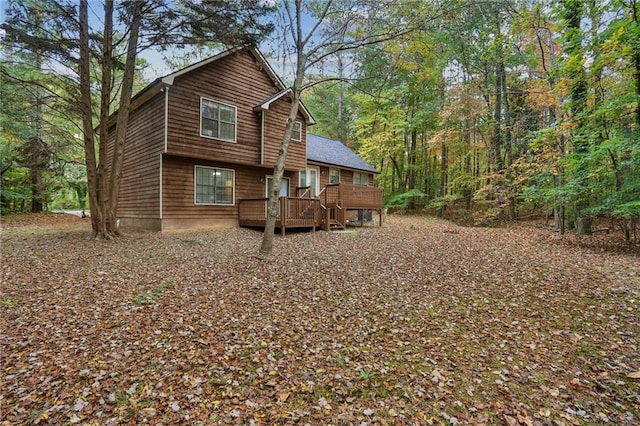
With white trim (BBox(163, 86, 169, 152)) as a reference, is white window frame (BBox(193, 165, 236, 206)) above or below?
below

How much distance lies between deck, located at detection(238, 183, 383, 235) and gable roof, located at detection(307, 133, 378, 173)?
3.29 m

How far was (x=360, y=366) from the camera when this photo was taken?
333cm

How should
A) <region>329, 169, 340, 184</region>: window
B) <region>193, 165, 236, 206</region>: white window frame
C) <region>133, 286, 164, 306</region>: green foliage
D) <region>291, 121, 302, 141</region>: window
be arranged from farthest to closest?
<region>329, 169, 340, 184</region>: window < <region>291, 121, 302, 141</region>: window < <region>193, 165, 236, 206</region>: white window frame < <region>133, 286, 164, 306</region>: green foliage

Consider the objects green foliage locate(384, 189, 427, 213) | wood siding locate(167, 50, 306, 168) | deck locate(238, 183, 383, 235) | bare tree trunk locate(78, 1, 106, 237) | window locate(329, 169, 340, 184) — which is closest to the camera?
bare tree trunk locate(78, 1, 106, 237)

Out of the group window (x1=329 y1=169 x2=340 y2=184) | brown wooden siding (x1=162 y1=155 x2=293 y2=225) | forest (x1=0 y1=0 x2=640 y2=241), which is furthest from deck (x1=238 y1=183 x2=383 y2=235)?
forest (x1=0 y1=0 x2=640 y2=241)

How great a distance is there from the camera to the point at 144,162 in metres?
11.9

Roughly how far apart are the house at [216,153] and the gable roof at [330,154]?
8.81 ft

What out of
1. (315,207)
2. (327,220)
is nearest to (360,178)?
(327,220)

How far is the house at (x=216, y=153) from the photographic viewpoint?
10992mm

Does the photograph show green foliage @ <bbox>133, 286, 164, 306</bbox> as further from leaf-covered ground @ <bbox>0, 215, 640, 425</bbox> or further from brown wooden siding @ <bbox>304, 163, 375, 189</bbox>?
brown wooden siding @ <bbox>304, 163, 375, 189</bbox>

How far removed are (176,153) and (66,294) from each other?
7049mm

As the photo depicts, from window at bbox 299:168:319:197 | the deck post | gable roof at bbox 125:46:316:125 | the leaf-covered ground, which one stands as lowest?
the leaf-covered ground

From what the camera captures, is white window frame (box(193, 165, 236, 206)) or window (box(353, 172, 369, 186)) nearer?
white window frame (box(193, 165, 236, 206))

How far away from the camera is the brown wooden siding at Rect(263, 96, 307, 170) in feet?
43.5
